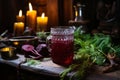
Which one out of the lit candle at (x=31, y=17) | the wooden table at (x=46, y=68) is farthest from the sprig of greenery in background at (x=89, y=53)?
the lit candle at (x=31, y=17)

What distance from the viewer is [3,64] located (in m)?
1.21

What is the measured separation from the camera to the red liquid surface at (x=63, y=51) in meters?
1.02

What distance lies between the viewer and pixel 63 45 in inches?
40.3

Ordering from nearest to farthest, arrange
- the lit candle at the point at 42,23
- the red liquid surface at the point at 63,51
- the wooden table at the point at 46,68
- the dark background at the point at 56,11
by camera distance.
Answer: the wooden table at the point at 46,68
the red liquid surface at the point at 63,51
the lit candle at the point at 42,23
the dark background at the point at 56,11

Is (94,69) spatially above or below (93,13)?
below

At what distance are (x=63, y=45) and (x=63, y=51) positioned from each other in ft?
0.08

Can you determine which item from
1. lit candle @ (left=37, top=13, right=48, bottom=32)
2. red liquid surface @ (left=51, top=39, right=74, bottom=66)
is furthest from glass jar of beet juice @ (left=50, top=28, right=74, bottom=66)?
lit candle @ (left=37, top=13, right=48, bottom=32)

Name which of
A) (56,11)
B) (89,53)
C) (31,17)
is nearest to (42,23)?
(31,17)

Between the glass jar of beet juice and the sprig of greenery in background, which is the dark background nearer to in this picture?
the sprig of greenery in background

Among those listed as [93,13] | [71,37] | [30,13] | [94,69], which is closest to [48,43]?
[71,37]

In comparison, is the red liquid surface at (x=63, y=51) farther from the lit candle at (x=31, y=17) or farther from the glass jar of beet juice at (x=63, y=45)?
the lit candle at (x=31, y=17)

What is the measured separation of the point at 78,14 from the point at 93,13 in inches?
4.6

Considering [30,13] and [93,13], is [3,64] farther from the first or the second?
[93,13]

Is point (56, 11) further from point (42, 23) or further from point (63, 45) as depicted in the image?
point (63, 45)
